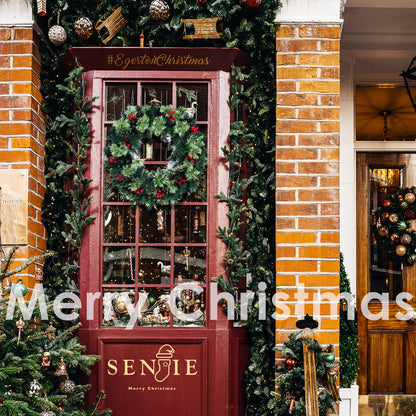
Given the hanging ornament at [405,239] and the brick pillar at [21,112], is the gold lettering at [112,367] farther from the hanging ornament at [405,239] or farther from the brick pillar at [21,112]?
the hanging ornament at [405,239]

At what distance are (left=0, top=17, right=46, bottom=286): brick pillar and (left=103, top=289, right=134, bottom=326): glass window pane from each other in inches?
23.2

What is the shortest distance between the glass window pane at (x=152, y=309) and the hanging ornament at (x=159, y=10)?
2039 mm

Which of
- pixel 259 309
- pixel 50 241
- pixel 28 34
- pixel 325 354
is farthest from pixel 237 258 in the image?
pixel 28 34

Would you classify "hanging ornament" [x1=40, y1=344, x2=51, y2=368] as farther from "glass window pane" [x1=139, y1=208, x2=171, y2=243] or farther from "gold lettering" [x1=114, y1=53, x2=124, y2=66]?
"gold lettering" [x1=114, y1=53, x2=124, y2=66]

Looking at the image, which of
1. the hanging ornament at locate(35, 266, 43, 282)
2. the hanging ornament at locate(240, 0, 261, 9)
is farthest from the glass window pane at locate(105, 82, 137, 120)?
the hanging ornament at locate(35, 266, 43, 282)

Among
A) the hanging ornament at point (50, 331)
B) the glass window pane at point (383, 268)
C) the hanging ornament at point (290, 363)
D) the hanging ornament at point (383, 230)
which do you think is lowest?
the hanging ornament at point (290, 363)

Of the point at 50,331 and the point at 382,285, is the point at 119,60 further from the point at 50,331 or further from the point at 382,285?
the point at 382,285

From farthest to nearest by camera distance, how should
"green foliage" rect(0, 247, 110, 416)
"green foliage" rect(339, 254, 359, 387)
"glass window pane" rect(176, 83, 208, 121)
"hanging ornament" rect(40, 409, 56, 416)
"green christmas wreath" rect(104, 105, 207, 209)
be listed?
"green foliage" rect(339, 254, 359, 387), "glass window pane" rect(176, 83, 208, 121), "green christmas wreath" rect(104, 105, 207, 209), "hanging ornament" rect(40, 409, 56, 416), "green foliage" rect(0, 247, 110, 416)

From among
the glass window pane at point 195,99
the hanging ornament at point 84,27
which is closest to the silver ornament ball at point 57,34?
the hanging ornament at point 84,27

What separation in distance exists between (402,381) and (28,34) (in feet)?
15.4

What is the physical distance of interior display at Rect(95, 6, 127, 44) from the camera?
14.5 feet

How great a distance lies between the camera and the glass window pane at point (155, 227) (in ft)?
14.6

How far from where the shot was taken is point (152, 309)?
174 inches

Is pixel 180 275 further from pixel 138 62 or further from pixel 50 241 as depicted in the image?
pixel 138 62
